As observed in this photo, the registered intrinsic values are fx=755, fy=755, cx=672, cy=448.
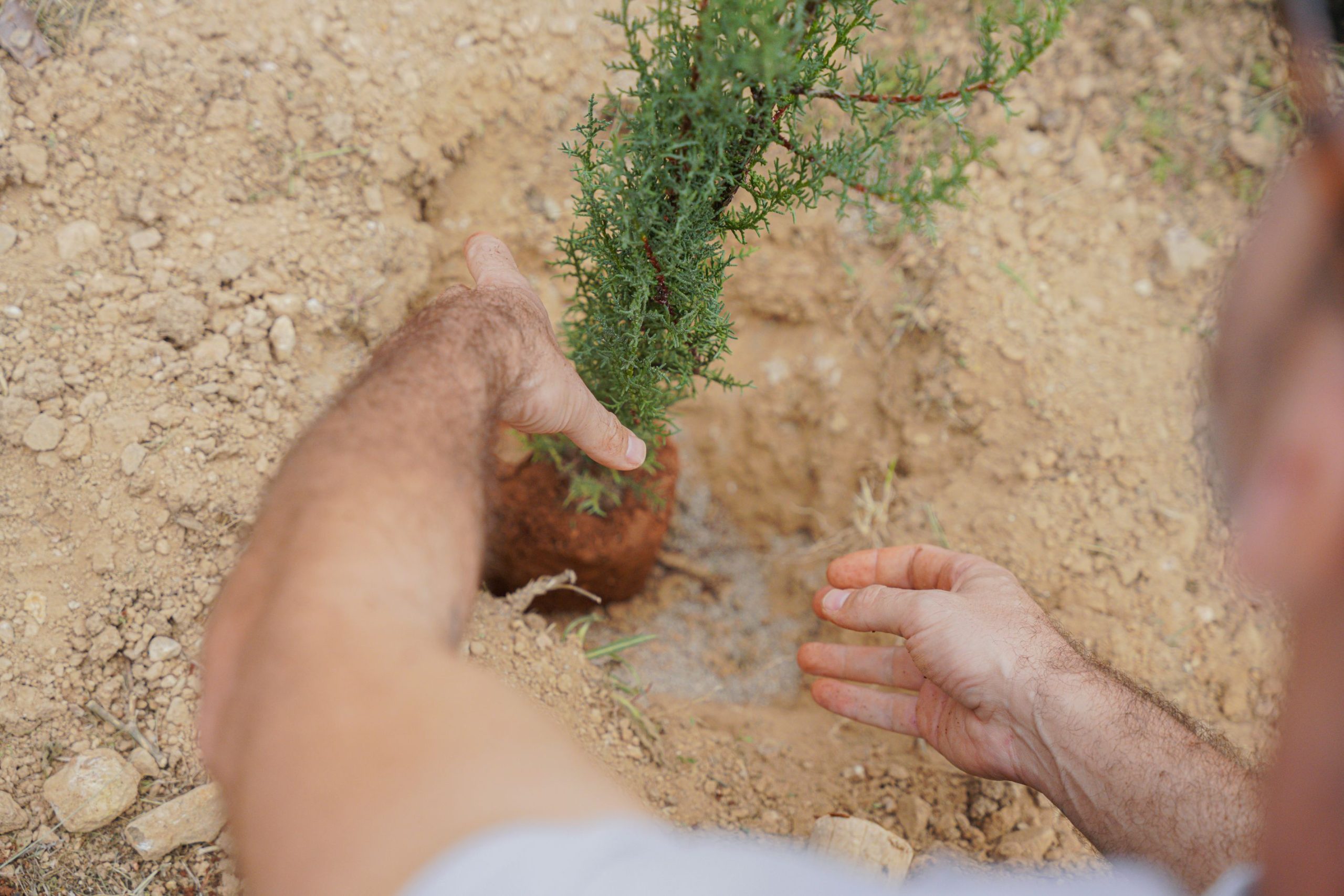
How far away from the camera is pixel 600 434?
6.30 feet

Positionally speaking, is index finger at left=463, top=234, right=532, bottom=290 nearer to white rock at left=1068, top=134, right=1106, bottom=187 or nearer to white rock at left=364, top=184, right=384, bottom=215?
white rock at left=364, top=184, right=384, bottom=215

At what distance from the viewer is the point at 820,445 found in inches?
135

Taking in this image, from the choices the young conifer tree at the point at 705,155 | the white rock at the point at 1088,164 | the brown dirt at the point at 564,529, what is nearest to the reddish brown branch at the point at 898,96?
the young conifer tree at the point at 705,155

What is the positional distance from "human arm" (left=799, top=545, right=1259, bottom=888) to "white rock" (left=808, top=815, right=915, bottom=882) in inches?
12.5

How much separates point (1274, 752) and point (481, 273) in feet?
5.94

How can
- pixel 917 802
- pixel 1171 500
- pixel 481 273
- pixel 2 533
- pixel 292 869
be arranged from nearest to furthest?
pixel 292 869
pixel 481 273
pixel 2 533
pixel 917 802
pixel 1171 500

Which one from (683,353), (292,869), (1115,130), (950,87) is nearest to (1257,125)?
(1115,130)

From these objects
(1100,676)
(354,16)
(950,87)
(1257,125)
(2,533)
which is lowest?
(2,533)

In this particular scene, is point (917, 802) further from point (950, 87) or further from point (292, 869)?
point (950, 87)

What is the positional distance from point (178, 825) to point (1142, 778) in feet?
7.88

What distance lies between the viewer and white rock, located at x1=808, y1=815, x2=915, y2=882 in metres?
2.06

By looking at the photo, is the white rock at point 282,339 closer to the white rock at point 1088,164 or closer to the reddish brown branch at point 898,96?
the reddish brown branch at point 898,96

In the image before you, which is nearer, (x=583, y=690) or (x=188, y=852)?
(x=188, y=852)

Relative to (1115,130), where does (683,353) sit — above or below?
below
